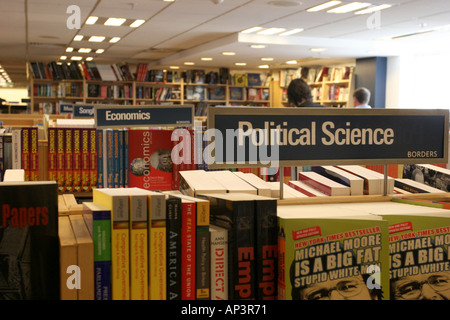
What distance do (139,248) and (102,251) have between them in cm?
8

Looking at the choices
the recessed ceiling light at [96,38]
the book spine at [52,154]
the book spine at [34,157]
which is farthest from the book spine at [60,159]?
the recessed ceiling light at [96,38]

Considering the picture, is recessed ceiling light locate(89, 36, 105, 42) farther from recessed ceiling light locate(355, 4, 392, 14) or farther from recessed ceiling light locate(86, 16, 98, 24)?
recessed ceiling light locate(355, 4, 392, 14)

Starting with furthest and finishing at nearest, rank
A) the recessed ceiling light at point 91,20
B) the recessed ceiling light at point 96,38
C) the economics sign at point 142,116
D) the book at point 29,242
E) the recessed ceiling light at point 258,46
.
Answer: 1. the recessed ceiling light at point 96,38
2. the recessed ceiling light at point 258,46
3. the recessed ceiling light at point 91,20
4. the economics sign at point 142,116
5. the book at point 29,242

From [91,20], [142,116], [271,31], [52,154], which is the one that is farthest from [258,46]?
[52,154]

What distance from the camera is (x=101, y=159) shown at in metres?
3.12

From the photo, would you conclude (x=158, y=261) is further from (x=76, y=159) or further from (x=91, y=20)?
(x=91, y=20)

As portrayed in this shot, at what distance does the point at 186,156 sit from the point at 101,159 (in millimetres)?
498

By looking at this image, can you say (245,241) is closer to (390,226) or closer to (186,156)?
(390,226)

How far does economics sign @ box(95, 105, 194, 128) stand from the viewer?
331 centimetres

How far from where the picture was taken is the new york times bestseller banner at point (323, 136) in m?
1.38

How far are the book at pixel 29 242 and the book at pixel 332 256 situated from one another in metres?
0.48

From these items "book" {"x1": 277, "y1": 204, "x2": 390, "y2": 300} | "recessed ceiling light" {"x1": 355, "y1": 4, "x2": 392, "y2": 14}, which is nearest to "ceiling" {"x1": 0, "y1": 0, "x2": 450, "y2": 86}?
"recessed ceiling light" {"x1": 355, "y1": 4, "x2": 392, "y2": 14}

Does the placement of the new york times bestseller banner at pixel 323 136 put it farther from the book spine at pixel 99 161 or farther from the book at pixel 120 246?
the book spine at pixel 99 161
